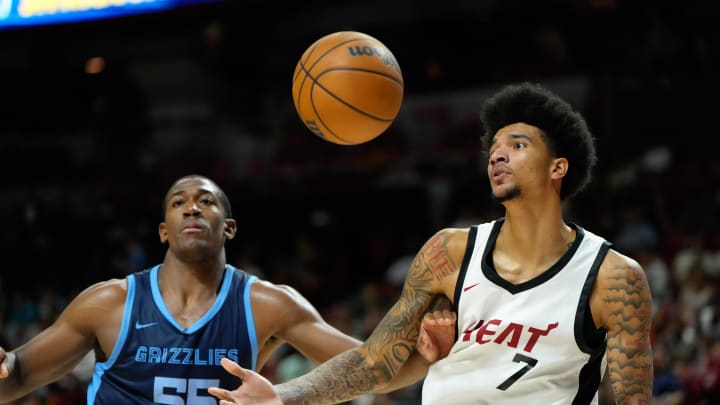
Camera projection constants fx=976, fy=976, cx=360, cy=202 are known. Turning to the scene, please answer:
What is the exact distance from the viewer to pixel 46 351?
4.29 m

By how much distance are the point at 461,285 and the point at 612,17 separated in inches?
366

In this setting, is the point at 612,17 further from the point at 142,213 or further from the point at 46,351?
the point at 46,351

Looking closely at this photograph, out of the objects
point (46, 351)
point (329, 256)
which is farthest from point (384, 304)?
point (46, 351)

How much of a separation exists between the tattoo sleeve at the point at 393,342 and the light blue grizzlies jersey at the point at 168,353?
0.81 m

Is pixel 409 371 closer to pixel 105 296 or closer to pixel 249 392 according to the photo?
pixel 249 392

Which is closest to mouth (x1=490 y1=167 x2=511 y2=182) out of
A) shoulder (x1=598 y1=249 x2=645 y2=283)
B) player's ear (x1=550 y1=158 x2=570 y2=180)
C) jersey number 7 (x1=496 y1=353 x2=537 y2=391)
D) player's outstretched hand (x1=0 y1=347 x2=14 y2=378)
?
player's ear (x1=550 y1=158 x2=570 y2=180)

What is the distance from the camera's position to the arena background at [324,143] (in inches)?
416

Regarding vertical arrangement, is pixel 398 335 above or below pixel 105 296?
below

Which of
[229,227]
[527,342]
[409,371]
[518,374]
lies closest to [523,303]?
[527,342]

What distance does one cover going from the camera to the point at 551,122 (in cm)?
355

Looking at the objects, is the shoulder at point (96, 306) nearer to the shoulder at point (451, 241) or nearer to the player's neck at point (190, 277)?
the player's neck at point (190, 277)

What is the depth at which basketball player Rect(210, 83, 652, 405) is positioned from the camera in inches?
129

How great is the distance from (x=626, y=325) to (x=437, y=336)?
2.14 feet

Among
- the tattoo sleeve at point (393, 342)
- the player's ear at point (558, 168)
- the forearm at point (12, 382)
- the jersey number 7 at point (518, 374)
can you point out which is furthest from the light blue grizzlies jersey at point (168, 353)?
the player's ear at point (558, 168)
